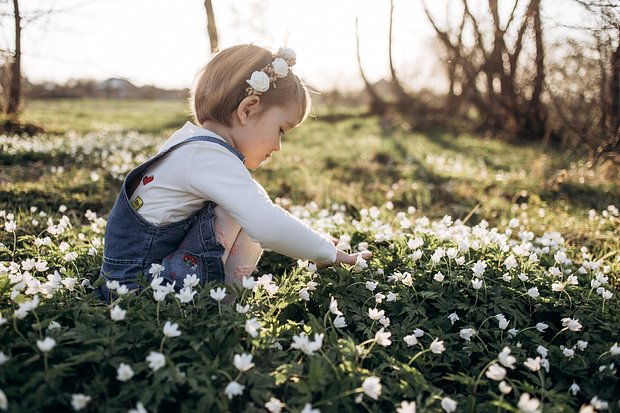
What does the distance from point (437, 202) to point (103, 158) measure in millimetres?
4473

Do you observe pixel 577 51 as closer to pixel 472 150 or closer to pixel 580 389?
pixel 472 150

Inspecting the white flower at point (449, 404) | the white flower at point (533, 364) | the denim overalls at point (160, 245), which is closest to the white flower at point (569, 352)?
the white flower at point (533, 364)

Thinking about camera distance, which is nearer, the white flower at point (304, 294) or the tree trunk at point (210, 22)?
the white flower at point (304, 294)

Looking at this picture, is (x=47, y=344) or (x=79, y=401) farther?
(x=47, y=344)

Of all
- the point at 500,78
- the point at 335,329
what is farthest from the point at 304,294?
the point at 500,78

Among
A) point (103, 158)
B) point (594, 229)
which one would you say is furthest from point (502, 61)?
point (103, 158)

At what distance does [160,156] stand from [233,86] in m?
0.57

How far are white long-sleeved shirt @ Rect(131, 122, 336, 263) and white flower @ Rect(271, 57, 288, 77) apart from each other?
49cm

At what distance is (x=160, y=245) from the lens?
9.22ft

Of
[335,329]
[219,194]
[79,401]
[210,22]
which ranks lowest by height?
[335,329]

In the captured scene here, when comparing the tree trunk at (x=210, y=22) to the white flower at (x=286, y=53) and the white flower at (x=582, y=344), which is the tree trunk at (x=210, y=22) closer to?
the white flower at (x=286, y=53)

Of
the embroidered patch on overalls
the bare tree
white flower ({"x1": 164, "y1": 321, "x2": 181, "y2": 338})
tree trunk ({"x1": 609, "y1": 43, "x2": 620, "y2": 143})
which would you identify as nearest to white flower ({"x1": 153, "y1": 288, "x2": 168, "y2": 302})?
white flower ({"x1": 164, "y1": 321, "x2": 181, "y2": 338})

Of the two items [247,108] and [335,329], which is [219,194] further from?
[335,329]

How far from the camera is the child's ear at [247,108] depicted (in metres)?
2.85
